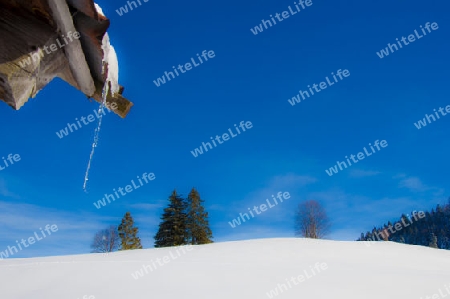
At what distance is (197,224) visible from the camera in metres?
26.4

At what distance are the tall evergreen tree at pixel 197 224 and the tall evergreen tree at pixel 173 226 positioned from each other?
52 centimetres

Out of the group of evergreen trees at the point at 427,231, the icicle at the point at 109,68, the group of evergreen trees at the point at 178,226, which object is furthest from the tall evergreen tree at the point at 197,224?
the group of evergreen trees at the point at 427,231

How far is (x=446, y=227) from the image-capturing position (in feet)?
263

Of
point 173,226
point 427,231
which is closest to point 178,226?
point 173,226

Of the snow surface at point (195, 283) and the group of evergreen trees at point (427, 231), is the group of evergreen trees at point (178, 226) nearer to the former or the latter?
the snow surface at point (195, 283)

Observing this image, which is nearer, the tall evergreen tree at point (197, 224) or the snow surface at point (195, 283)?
the snow surface at point (195, 283)

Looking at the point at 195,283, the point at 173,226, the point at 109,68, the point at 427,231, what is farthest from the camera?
the point at 427,231

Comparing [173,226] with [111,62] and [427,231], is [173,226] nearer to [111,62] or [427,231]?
[111,62]

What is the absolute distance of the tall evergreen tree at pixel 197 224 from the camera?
26047mm

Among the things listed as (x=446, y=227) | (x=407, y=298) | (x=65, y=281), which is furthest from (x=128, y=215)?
(x=446, y=227)

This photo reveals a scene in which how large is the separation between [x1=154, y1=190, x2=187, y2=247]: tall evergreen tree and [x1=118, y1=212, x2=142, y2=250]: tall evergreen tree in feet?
6.87

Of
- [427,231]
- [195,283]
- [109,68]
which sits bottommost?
[427,231]

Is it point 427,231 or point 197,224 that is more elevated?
point 197,224

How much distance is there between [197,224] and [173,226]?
2309 mm
